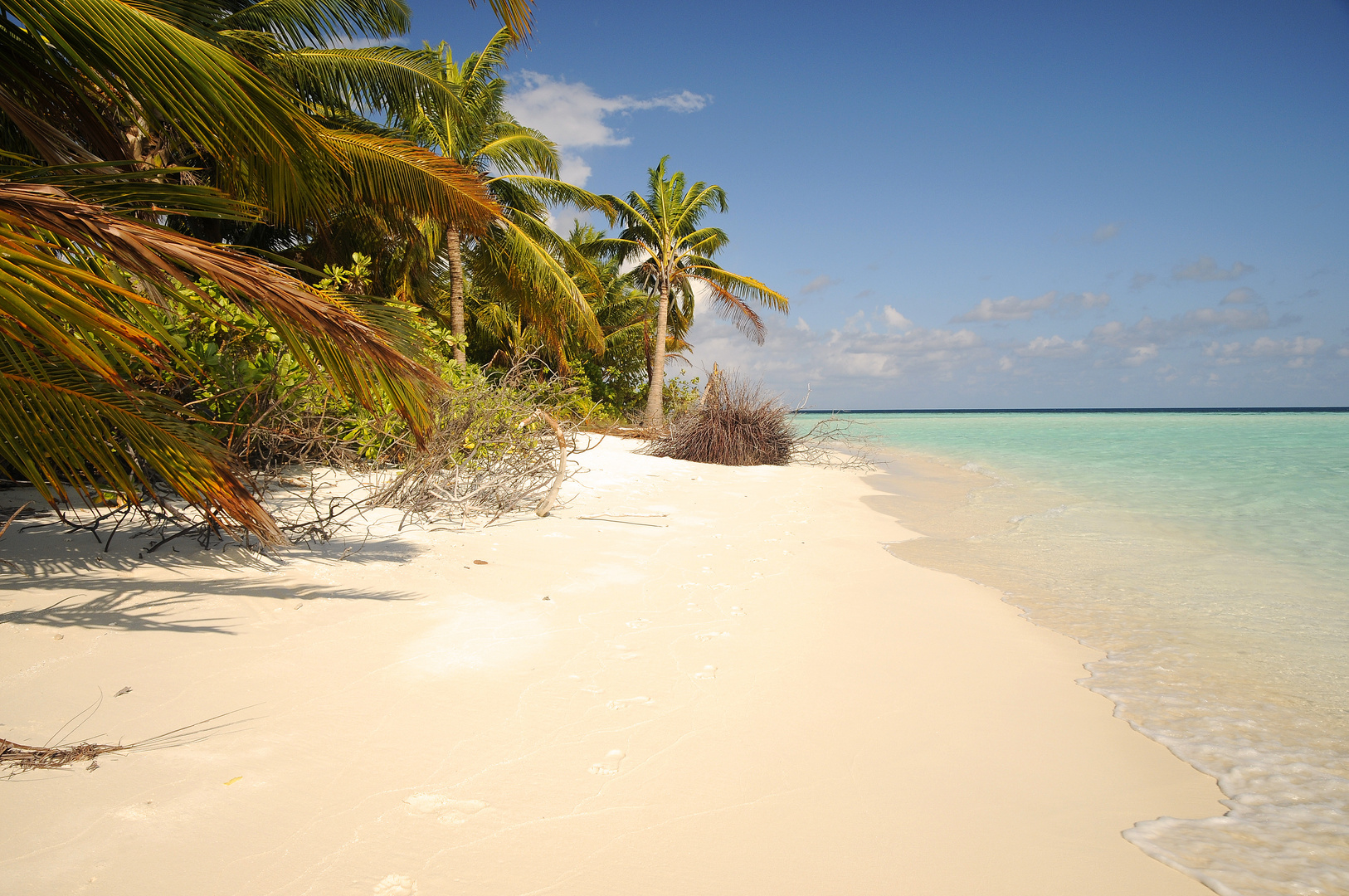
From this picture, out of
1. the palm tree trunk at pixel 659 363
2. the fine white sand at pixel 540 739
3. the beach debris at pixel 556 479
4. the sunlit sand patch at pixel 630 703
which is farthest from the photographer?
the palm tree trunk at pixel 659 363

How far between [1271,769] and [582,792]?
244cm

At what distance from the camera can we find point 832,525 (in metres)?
6.79

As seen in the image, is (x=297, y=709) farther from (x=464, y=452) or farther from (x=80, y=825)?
(x=464, y=452)

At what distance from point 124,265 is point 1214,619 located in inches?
219

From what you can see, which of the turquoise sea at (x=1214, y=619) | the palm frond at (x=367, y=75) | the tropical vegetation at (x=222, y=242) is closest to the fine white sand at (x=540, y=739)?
the turquoise sea at (x=1214, y=619)

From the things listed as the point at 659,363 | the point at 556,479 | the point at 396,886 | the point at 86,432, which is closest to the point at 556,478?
the point at 556,479

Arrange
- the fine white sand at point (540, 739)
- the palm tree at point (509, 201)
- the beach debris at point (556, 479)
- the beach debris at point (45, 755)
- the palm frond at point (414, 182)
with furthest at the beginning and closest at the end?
the palm tree at point (509, 201), the palm frond at point (414, 182), the beach debris at point (556, 479), the beach debris at point (45, 755), the fine white sand at point (540, 739)

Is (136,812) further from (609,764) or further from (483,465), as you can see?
(483,465)

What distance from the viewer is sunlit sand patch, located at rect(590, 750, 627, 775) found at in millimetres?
2066

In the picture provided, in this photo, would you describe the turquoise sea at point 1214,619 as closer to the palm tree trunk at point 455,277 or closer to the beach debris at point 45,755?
the beach debris at point 45,755

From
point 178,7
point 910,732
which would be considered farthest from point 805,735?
point 178,7

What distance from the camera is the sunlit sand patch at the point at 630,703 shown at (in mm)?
2492

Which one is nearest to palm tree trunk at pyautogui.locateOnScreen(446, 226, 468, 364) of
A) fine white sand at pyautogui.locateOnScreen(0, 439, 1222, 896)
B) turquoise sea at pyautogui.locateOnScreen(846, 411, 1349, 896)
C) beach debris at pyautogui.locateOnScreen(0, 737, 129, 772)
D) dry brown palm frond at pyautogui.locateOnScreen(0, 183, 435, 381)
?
turquoise sea at pyautogui.locateOnScreen(846, 411, 1349, 896)

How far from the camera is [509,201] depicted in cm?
1371
